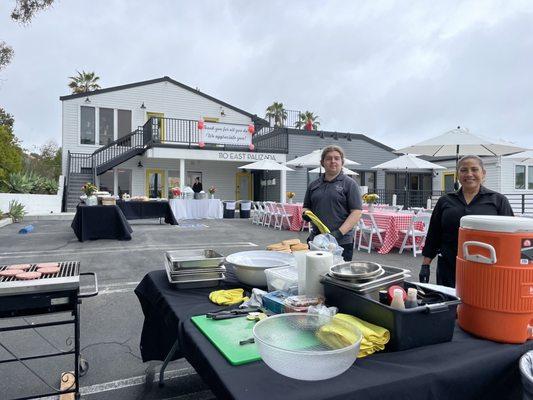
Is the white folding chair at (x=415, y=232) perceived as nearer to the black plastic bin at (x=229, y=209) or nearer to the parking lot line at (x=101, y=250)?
the parking lot line at (x=101, y=250)

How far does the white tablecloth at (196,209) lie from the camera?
598 inches

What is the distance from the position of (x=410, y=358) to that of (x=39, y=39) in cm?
1596

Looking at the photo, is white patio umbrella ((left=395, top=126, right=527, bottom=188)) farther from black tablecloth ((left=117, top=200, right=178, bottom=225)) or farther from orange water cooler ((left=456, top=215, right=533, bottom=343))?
black tablecloth ((left=117, top=200, right=178, bottom=225))

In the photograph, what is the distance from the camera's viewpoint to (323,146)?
19625 millimetres

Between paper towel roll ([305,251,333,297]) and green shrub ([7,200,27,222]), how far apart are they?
15067mm

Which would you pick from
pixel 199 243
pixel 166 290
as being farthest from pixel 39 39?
pixel 166 290

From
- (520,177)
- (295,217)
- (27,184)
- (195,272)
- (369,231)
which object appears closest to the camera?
(195,272)

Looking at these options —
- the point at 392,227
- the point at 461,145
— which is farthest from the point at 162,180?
the point at 461,145

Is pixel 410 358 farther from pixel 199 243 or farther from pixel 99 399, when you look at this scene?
pixel 199 243

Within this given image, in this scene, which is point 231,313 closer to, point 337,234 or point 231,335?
point 231,335

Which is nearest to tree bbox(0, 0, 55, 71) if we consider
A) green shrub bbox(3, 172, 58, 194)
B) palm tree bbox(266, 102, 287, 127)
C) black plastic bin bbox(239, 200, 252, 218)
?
green shrub bbox(3, 172, 58, 194)

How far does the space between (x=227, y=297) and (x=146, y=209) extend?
1155 centimetres

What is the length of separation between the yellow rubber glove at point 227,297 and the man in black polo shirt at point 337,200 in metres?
1.57

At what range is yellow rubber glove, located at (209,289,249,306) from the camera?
5.50 ft
